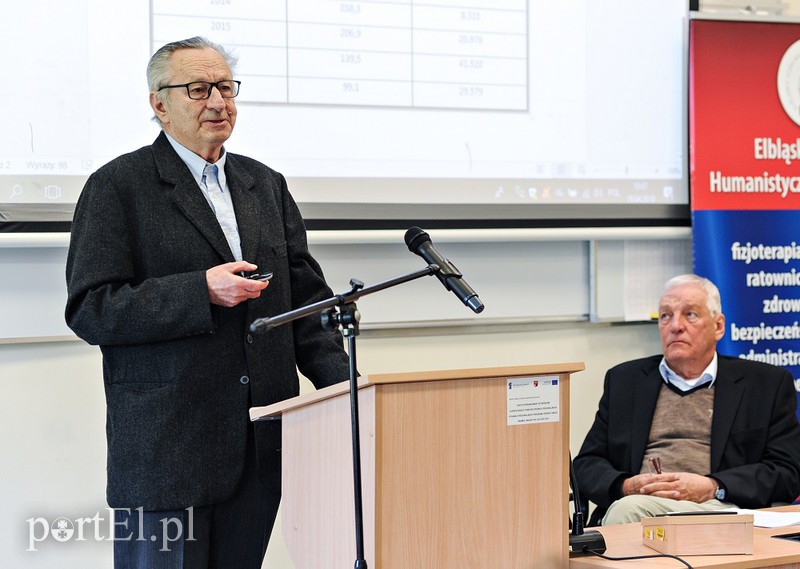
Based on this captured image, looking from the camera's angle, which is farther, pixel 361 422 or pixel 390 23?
pixel 390 23

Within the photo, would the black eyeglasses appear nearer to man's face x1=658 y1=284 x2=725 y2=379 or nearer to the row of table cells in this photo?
the row of table cells

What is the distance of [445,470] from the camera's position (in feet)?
5.96

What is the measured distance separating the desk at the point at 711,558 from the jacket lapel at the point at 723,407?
2.60ft

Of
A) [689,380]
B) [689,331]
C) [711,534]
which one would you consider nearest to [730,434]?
[689,380]

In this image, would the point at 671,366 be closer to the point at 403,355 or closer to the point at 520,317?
the point at 520,317

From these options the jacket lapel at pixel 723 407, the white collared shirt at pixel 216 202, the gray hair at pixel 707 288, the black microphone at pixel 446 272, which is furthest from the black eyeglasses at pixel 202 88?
the jacket lapel at pixel 723 407

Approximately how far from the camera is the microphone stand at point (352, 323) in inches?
66.7

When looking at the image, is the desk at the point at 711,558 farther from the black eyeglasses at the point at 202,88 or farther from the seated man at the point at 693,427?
the black eyeglasses at the point at 202,88

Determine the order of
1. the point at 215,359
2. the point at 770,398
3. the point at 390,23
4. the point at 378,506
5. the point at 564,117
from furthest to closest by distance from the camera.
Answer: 1. the point at 564,117
2. the point at 390,23
3. the point at 770,398
4. the point at 215,359
5. the point at 378,506

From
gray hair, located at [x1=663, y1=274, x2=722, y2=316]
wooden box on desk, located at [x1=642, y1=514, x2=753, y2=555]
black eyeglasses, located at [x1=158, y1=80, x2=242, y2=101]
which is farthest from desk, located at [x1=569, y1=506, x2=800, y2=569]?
black eyeglasses, located at [x1=158, y1=80, x2=242, y2=101]

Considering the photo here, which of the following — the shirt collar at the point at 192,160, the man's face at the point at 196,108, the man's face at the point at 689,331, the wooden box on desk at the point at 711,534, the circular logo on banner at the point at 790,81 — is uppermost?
the circular logo on banner at the point at 790,81

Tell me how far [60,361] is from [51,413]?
0.18 meters

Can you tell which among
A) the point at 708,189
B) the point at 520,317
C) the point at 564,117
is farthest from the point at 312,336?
the point at 708,189

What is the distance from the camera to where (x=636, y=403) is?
3.26 metres
